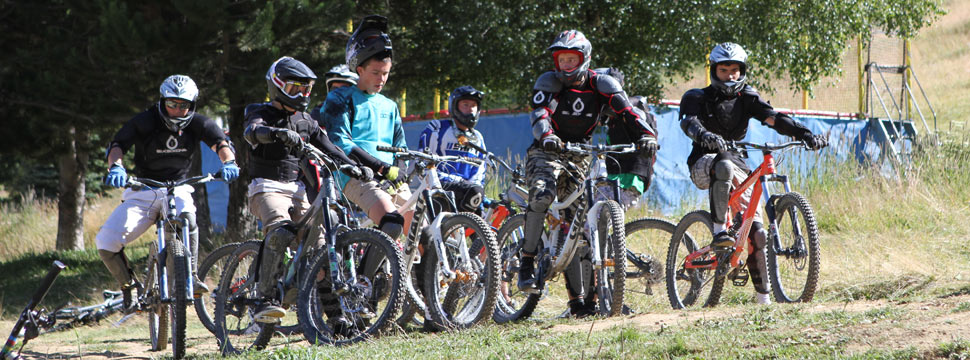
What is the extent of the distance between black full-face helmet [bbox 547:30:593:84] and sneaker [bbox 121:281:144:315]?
312 centimetres

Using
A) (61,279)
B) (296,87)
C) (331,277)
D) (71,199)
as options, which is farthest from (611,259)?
(71,199)

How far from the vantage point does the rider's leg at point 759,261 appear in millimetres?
6352

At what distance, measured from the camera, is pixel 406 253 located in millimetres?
5988

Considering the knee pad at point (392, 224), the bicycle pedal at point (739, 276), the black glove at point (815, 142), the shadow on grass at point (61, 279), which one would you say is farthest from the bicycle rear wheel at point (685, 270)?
the shadow on grass at point (61, 279)

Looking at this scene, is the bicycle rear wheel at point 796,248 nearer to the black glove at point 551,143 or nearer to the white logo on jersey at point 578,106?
the white logo on jersey at point 578,106

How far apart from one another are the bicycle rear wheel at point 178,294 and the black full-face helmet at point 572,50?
2.58 m

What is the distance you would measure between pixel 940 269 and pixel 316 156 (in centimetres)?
484

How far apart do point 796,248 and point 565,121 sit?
162 centimetres

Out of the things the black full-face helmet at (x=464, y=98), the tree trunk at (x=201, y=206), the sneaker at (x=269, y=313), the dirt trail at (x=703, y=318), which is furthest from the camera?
the tree trunk at (x=201, y=206)

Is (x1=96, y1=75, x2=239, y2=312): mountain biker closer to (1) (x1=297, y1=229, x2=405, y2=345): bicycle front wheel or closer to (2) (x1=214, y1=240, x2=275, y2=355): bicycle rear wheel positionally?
(2) (x1=214, y1=240, x2=275, y2=355): bicycle rear wheel

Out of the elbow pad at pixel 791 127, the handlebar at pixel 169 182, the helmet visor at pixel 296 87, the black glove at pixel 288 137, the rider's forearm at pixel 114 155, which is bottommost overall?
the handlebar at pixel 169 182

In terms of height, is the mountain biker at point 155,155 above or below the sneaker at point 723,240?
above

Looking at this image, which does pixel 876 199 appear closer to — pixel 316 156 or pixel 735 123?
pixel 735 123

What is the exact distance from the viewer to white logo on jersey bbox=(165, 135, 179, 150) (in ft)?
22.3
